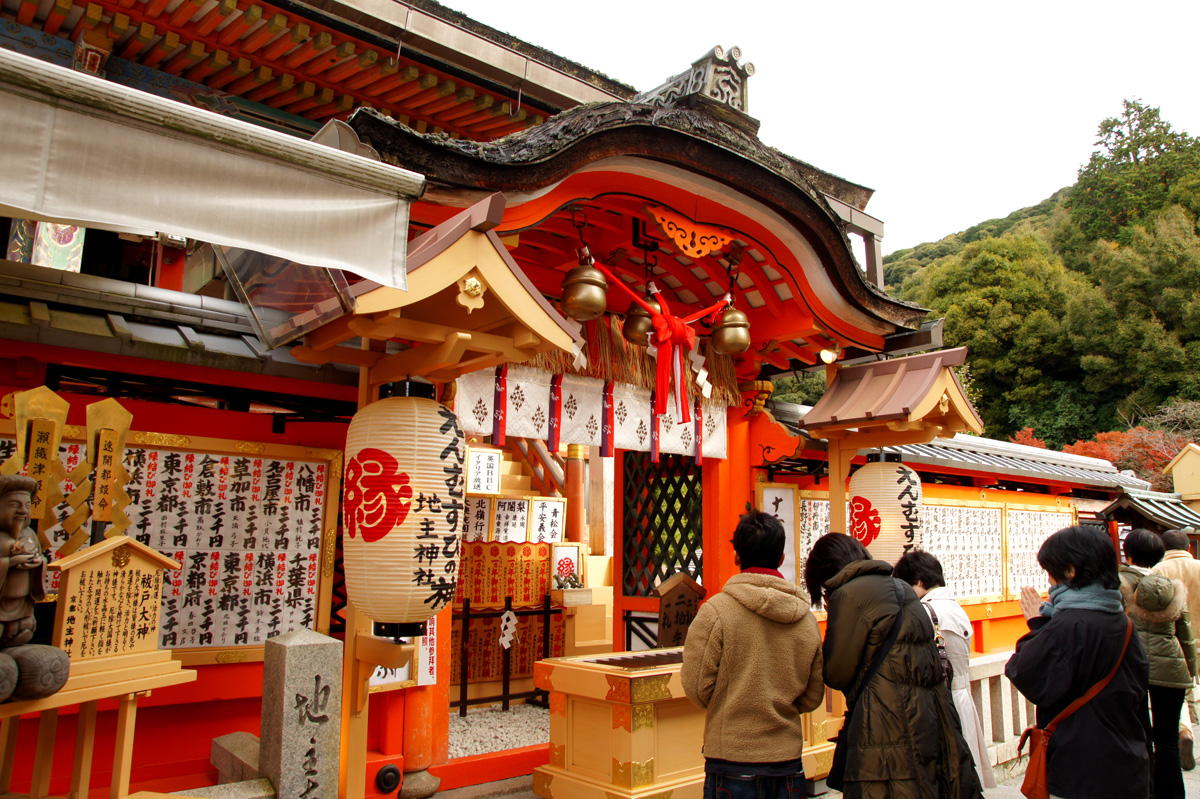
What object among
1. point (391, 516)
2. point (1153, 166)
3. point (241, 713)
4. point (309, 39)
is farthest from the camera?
point (1153, 166)

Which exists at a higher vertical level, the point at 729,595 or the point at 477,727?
the point at 729,595

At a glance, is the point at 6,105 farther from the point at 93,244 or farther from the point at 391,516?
the point at 93,244

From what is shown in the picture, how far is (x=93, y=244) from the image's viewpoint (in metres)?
9.38

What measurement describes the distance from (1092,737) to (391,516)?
152 inches

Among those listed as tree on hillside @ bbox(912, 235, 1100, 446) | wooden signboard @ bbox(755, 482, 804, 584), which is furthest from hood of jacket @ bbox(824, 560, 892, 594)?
tree on hillside @ bbox(912, 235, 1100, 446)

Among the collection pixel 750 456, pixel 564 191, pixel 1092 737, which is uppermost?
pixel 564 191

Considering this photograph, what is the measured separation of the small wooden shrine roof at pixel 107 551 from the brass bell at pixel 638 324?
4380 millimetres

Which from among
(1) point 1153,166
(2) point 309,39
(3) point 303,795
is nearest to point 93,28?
(2) point 309,39

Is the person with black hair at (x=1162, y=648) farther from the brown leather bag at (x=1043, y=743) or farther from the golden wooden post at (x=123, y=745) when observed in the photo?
the golden wooden post at (x=123, y=745)

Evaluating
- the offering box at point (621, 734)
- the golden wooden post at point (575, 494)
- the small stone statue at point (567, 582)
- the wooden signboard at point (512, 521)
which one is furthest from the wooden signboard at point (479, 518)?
the offering box at point (621, 734)

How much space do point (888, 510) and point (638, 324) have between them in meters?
3.25

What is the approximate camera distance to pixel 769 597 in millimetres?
3637

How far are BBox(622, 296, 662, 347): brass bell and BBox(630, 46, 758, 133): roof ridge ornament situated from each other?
5.91 feet

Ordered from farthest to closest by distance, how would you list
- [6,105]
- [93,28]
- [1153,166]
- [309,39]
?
[1153,166] < [309,39] < [93,28] < [6,105]
